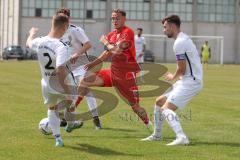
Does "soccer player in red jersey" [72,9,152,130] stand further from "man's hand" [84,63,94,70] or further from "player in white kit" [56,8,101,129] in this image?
"player in white kit" [56,8,101,129]

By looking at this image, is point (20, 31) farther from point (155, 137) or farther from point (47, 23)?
point (155, 137)

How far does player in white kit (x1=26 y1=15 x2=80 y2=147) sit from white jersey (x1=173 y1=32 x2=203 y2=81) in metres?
1.78

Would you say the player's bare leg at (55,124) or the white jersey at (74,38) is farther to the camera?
the white jersey at (74,38)

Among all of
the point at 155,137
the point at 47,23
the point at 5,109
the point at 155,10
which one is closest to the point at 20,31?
the point at 47,23

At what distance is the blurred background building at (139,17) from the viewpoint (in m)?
82.0

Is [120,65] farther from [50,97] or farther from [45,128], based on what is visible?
[50,97]

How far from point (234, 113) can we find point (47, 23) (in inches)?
2661

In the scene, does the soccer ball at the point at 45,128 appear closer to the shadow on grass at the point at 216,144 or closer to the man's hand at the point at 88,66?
the man's hand at the point at 88,66

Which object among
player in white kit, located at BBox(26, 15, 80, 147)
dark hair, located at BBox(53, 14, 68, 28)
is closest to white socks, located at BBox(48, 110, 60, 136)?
player in white kit, located at BBox(26, 15, 80, 147)

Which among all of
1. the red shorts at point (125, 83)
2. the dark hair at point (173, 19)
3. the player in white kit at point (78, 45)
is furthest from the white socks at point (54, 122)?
the dark hair at point (173, 19)

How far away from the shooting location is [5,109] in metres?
15.4

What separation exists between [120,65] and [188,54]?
205cm

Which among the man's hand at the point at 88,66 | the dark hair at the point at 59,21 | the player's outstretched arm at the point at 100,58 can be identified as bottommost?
the man's hand at the point at 88,66

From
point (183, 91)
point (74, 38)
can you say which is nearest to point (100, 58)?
point (74, 38)
